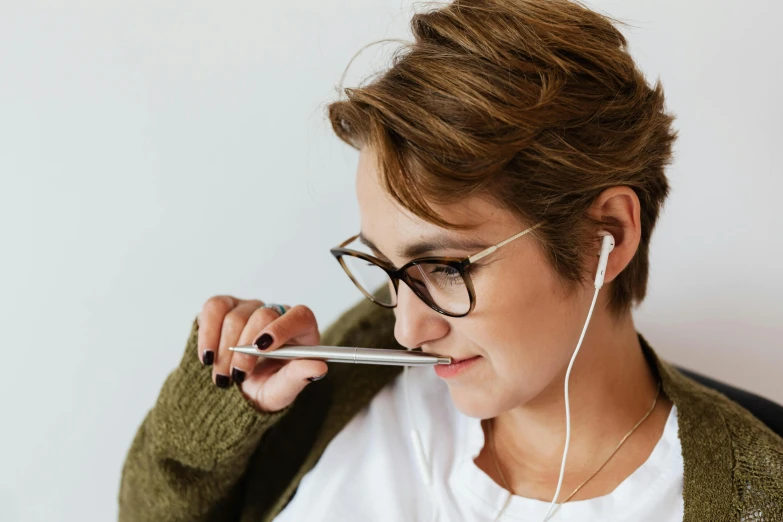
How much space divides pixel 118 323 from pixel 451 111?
97cm

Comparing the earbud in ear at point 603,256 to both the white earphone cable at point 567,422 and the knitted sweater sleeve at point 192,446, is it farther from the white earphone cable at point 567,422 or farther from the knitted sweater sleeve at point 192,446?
the knitted sweater sleeve at point 192,446

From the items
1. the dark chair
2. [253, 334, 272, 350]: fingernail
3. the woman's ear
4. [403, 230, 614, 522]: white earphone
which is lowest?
the dark chair

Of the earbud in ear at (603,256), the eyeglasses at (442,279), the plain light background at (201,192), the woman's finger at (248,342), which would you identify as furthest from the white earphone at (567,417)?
the plain light background at (201,192)

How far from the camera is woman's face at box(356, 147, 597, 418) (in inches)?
40.1

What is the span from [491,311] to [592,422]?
0.36 metres

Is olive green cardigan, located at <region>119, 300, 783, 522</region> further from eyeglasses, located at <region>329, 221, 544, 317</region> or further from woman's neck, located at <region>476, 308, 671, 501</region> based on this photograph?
eyeglasses, located at <region>329, 221, 544, 317</region>

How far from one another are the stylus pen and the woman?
2cm

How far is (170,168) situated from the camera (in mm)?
1519

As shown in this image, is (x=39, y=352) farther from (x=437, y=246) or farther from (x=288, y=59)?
(x=437, y=246)

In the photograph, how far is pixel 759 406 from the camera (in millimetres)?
1342

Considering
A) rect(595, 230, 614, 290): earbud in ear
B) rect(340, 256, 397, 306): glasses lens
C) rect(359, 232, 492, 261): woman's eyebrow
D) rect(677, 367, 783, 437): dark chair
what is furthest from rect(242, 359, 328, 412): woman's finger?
rect(677, 367, 783, 437): dark chair

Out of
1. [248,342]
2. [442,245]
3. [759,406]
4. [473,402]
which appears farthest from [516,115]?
[759,406]

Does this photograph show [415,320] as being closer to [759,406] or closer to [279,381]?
[279,381]

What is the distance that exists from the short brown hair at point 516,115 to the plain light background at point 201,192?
0.35 meters
